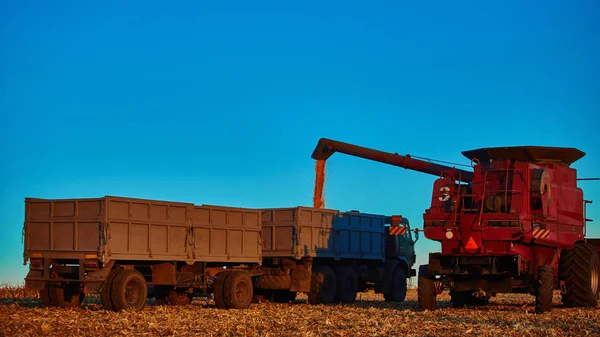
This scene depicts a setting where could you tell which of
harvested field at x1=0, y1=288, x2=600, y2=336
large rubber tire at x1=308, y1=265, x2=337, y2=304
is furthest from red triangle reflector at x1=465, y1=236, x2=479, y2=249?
large rubber tire at x1=308, y1=265, x2=337, y2=304

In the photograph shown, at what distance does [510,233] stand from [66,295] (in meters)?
11.5

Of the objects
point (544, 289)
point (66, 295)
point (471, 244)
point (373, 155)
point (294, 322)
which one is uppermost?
point (373, 155)

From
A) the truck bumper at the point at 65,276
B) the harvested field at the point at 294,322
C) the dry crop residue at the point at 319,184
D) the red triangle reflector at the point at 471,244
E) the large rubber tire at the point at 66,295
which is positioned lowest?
the harvested field at the point at 294,322

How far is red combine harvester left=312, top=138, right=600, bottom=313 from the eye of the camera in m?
22.0

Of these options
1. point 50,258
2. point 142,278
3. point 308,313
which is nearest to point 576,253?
point 308,313

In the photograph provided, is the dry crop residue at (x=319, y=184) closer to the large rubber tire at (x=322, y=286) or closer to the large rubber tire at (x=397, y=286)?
the large rubber tire at (x=397, y=286)

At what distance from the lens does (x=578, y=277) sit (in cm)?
2364

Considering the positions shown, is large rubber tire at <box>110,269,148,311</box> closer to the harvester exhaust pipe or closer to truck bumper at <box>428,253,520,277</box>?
truck bumper at <box>428,253,520,277</box>

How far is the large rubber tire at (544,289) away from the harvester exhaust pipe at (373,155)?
9.50 meters

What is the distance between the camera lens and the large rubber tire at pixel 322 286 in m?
28.3

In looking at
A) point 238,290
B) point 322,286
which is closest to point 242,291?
point 238,290

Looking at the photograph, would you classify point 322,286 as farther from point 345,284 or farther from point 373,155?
point 373,155

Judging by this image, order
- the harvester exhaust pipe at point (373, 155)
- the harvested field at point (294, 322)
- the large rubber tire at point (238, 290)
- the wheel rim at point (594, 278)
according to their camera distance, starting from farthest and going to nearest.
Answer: the harvester exhaust pipe at point (373, 155), the large rubber tire at point (238, 290), the wheel rim at point (594, 278), the harvested field at point (294, 322)

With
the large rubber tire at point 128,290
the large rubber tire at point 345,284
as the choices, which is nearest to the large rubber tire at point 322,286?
the large rubber tire at point 345,284
